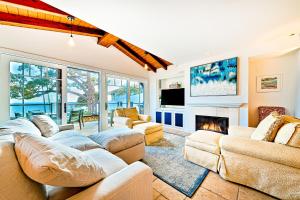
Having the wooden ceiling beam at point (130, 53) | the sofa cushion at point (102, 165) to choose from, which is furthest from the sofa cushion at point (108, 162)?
the wooden ceiling beam at point (130, 53)

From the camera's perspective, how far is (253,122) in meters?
3.40

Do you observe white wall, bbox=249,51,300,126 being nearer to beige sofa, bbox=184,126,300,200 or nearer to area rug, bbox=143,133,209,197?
beige sofa, bbox=184,126,300,200

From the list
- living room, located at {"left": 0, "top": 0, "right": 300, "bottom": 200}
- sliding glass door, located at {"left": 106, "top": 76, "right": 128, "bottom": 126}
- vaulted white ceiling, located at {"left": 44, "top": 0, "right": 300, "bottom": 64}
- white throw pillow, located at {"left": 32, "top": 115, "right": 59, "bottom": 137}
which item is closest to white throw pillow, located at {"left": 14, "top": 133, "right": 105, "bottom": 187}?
living room, located at {"left": 0, "top": 0, "right": 300, "bottom": 200}

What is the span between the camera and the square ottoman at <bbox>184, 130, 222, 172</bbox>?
189 centimetres

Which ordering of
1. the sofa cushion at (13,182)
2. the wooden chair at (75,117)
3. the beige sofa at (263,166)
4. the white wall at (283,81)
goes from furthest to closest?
the wooden chair at (75,117) → the white wall at (283,81) → the beige sofa at (263,166) → the sofa cushion at (13,182)

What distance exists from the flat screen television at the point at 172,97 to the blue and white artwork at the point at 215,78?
0.56m

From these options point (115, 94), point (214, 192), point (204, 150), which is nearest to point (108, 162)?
point (214, 192)

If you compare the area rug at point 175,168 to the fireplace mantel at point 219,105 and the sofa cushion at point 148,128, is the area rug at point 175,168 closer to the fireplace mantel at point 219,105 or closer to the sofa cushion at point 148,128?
the sofa cushion at point 148,128

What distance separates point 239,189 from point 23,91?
4118 millimetres

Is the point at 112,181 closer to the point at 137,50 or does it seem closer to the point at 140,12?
the point at 140,12

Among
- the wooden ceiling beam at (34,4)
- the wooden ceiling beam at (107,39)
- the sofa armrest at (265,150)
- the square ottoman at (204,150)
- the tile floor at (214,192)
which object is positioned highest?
the wooden ceiling beam at (107,39)

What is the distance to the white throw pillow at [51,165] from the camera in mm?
660

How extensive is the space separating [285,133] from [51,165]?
2.31m

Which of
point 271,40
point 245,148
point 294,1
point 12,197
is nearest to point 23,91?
point 12,197
